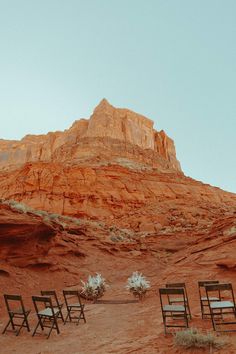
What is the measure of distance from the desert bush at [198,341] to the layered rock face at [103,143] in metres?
43.7

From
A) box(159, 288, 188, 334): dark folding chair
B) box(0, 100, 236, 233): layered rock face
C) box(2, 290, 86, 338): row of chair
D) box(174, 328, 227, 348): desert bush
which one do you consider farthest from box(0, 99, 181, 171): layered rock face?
box(174, 328, 227, 348): desert bush

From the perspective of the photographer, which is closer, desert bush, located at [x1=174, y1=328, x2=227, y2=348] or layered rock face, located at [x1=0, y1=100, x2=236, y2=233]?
desert bush, located at [x1=174, y1=328, x2=227, y2=348]

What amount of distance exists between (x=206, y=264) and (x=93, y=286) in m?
5.18

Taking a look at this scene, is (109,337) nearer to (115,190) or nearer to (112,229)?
(112,229)

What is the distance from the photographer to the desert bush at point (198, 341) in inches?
196

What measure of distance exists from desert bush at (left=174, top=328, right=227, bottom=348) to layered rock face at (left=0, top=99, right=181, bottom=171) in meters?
43.7

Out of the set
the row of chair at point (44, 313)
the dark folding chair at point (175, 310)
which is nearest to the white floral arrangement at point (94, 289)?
the row of chair at point (44, 313)

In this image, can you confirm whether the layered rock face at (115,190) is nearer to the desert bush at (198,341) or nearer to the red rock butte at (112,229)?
the red rock butte at (112,229)

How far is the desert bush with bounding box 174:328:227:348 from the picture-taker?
4.98m

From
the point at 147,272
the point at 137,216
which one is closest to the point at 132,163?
the point at 137,216

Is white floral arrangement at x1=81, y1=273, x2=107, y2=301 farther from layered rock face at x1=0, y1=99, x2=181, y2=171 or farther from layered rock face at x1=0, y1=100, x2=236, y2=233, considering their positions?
layered rock face at x1=0, y1=99, x2=181, y2=171

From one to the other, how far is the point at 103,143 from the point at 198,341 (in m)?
52.2

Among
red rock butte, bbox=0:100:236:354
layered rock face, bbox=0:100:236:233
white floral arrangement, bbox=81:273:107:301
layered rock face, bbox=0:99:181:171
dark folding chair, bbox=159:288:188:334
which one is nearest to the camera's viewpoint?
dark folding chair, bbox=159:288:188:334

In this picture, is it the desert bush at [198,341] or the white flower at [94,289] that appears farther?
the white flower at [94,289]
